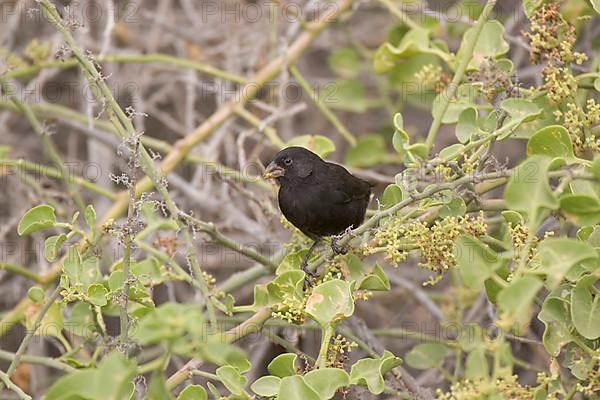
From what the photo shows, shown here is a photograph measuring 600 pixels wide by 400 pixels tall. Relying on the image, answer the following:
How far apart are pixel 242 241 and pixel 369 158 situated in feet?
2.54

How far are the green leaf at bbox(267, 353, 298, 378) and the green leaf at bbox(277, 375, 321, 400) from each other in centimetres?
28

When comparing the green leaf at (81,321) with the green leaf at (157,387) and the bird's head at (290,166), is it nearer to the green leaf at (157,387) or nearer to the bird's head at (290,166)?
the bird's head at (290,166)

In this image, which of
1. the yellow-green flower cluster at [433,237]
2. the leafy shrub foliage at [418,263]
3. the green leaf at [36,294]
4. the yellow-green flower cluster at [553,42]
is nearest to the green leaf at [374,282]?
the leafy shrub foliage at [418,263]

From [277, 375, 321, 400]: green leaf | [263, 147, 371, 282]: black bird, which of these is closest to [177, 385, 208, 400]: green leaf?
[277, 375, 321, 400]: green leaf

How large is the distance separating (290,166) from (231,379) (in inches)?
69.4

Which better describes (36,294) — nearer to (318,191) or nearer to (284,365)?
(284,365)

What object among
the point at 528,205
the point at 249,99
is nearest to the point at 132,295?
the point at 528,205

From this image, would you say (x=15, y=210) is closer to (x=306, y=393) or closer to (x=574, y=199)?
(x=306, y=393)

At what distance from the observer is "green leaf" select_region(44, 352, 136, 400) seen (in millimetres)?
1530

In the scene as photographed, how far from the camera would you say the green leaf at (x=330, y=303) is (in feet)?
7.64

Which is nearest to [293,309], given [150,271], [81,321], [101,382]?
[150,271]

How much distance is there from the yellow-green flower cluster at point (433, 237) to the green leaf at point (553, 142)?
1.05 feet

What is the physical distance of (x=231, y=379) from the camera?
213cm

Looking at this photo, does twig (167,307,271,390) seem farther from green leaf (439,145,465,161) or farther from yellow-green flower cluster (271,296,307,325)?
green leaf (439,145,465,161)
